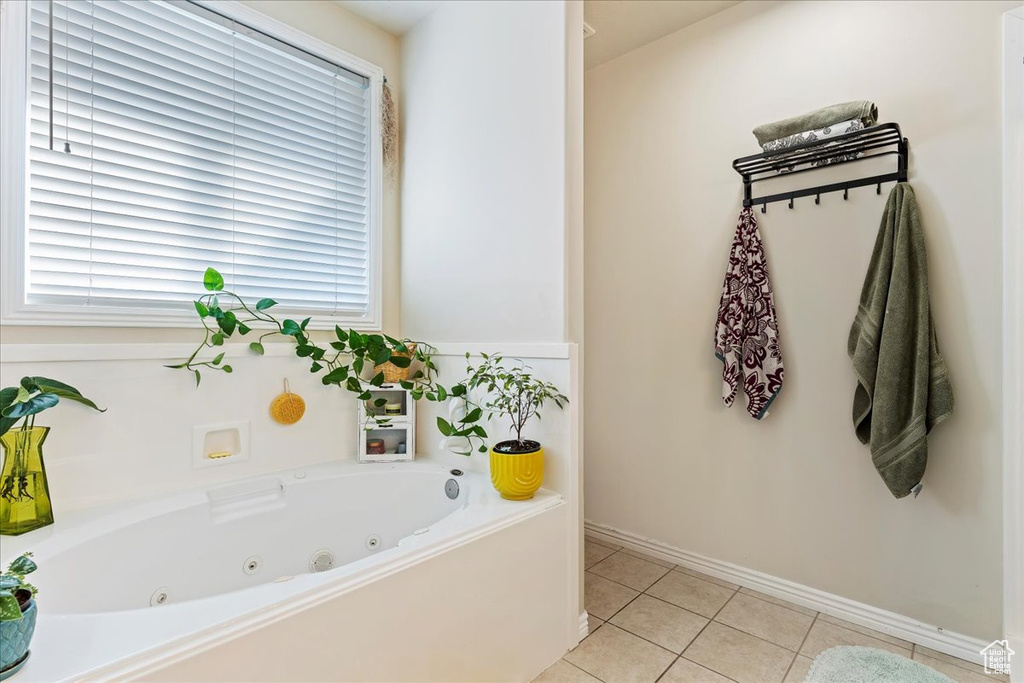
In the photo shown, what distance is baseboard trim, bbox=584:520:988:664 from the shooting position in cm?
167

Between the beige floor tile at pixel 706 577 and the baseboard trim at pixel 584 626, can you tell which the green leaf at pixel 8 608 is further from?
the beige floor tile at pixel 706 577

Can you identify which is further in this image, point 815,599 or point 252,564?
point 815,599

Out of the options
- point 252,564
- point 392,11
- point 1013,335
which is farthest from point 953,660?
point 392,11

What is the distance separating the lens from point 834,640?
5.74ft

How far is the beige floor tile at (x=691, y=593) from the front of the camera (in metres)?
1.98

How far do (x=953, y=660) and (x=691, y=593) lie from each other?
828 millimetres

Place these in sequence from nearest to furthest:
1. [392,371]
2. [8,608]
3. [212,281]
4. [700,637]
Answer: [8,608], [212,281], [700,637], [392,371]

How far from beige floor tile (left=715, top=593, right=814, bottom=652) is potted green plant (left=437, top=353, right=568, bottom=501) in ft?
3.18

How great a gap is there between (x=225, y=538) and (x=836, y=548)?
7.17 feet

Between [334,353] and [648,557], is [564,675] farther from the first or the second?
[334,353]

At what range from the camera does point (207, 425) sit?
174 cm

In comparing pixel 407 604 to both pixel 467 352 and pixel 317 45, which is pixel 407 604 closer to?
pixel 467 352

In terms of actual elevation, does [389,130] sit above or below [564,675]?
above

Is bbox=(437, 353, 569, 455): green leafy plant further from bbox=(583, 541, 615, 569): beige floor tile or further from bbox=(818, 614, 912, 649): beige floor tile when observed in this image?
bbox=(818, 614, 912, 649): beige floor tile
